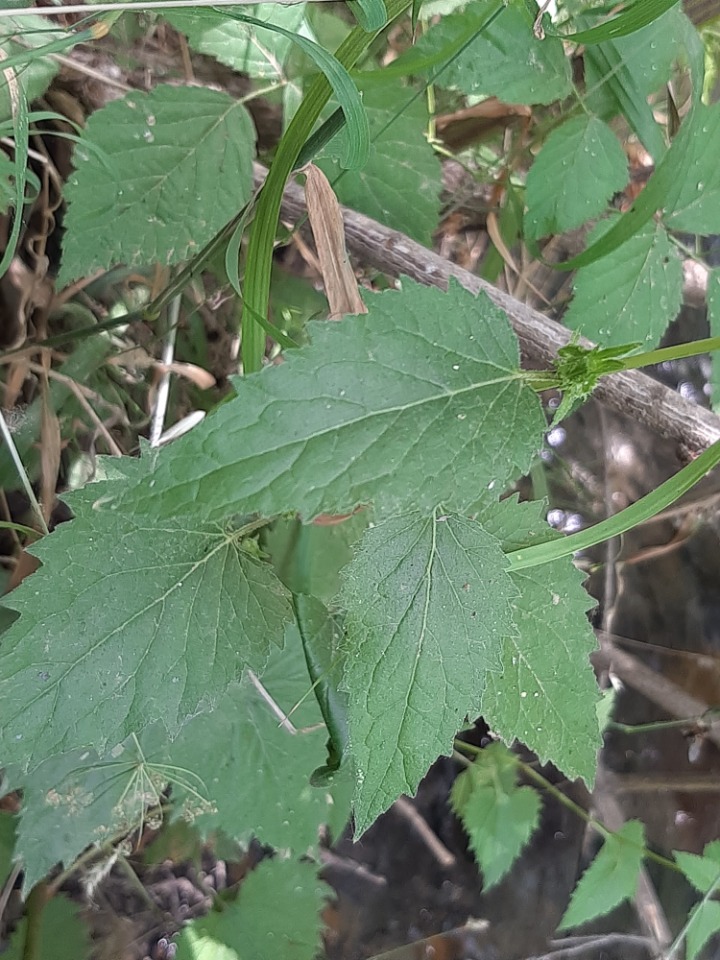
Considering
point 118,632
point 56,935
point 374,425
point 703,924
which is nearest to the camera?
point 374,425

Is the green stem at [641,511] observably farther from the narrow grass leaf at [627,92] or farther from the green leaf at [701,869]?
the green leaf at [701,869]

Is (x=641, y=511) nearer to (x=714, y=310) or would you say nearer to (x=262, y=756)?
(x=714, y=310)

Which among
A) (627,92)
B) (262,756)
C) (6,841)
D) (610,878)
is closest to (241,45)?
(627,92)

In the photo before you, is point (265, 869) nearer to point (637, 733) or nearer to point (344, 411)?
point (344, 411)

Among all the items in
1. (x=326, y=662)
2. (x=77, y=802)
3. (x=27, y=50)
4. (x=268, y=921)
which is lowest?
(x=268, y=921)

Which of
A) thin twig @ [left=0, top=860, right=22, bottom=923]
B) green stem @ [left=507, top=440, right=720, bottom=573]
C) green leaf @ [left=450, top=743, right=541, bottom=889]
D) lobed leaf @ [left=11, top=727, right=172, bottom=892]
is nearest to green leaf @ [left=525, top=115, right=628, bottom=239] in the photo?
green stem @ [left=507, top=440, right=720, bottom=573]

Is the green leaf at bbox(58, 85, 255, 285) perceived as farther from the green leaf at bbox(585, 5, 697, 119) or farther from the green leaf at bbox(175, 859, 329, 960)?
the green leaf at bbox(175, 859, 329, 960)
